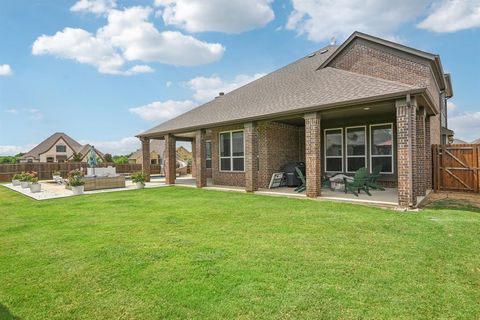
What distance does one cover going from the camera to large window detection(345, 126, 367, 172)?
1245 centimetres

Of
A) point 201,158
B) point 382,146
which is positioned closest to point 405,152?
point 382,146

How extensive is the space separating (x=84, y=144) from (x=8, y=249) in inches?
2075

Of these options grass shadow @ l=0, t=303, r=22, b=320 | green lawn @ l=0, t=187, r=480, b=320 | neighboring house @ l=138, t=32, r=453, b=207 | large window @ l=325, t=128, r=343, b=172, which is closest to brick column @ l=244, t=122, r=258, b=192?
neighboring house @ l=138, t=32, r=453, b=207

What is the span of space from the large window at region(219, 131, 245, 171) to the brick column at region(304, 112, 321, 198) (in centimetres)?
454

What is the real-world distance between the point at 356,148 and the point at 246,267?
34.4 ft

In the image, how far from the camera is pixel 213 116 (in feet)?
45.9

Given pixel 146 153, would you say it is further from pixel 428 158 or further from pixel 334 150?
pixel 428 158

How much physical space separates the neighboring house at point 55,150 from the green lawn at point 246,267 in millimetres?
49294

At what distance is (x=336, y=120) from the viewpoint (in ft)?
43.1

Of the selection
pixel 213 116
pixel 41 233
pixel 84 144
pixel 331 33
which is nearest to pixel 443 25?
pixel 331 33

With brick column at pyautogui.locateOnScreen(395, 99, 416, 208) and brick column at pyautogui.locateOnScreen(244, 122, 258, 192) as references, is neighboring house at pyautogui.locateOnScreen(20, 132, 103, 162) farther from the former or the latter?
brick column at pyautogui.locateOnScreen(395, 99, 416, 208)

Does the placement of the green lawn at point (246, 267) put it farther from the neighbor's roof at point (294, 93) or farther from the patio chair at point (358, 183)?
the neighbor's roof at point (294, 93)

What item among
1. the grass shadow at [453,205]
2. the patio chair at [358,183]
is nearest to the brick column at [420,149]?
the grass shadow at [453,205]

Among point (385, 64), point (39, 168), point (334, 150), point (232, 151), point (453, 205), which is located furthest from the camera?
point (39, 168)
